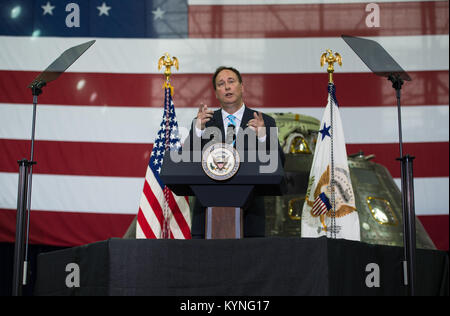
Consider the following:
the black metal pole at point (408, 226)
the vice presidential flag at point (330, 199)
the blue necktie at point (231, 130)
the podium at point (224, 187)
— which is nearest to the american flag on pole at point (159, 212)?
the vice presidential flag at point (330, 199)

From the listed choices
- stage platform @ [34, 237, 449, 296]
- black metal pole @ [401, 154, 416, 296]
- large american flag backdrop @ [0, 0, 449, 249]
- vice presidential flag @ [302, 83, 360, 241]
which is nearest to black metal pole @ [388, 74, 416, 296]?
black metal pole @ [401, 154, 416, 296]

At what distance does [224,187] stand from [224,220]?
0.17 m

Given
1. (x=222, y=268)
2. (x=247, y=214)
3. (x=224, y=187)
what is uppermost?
(x=224, y=187)

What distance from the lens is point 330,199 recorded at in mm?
4332

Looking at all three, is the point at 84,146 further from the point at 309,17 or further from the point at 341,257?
the point at 341,257

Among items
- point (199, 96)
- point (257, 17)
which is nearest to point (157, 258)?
point (199, 96)

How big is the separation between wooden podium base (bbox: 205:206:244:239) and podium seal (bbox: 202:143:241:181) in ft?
0.58

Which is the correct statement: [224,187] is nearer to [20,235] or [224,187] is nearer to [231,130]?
[231,130]

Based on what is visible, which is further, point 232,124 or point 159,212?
point 159,212

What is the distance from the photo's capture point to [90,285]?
2500 mm

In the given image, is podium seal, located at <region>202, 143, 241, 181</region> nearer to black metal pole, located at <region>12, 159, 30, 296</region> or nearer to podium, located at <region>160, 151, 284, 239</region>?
podium, located at <region>160, 151, 284, 239</region>

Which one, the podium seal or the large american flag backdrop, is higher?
the large american flag backdrop

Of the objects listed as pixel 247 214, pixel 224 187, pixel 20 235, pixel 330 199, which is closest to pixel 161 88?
pixel 330 199

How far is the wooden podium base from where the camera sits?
2961 mm
